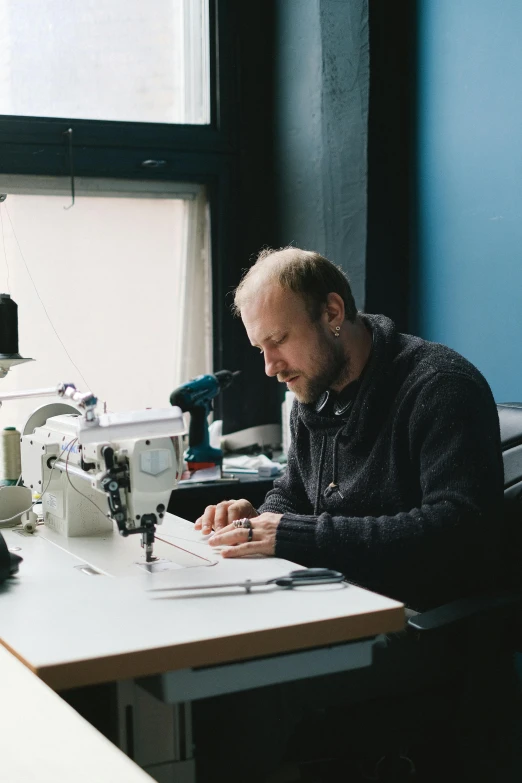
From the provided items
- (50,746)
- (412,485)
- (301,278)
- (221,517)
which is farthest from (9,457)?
(50,746)

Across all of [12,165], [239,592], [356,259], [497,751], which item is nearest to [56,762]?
[239,592]

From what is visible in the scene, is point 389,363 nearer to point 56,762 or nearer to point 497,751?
point 497,751

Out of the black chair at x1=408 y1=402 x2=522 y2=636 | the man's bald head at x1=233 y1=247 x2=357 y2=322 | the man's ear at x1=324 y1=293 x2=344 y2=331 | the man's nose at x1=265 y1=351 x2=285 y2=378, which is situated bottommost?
the black chair at x1=408 y1=402 x2=522 y2=636

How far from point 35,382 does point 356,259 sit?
3.97 ft

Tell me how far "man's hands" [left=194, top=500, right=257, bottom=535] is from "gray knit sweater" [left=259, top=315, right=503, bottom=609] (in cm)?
17

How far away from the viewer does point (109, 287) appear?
136 inches

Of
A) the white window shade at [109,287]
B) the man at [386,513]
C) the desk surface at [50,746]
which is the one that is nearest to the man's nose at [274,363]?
the man at [386,513]

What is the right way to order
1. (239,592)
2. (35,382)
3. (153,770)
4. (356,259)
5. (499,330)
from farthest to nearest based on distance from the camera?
(35,382)
(356,259)
(499,330)
(239,592)
(153,770)

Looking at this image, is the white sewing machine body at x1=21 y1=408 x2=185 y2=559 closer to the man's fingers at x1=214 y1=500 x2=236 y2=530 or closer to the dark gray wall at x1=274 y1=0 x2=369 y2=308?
the man's fingers at x1=214 y1=500 x2=236 y2=530

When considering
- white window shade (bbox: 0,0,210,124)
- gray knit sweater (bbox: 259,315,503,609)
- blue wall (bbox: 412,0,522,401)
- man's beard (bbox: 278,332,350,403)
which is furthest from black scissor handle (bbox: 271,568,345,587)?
white window shade (bbox: 0,0,210,124)

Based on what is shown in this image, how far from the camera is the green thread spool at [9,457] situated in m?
2.49

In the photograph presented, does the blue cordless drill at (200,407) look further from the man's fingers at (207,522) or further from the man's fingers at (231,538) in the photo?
the man's fingers at (231,538)

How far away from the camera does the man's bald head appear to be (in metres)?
2.15

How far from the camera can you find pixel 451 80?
2.91 meters
